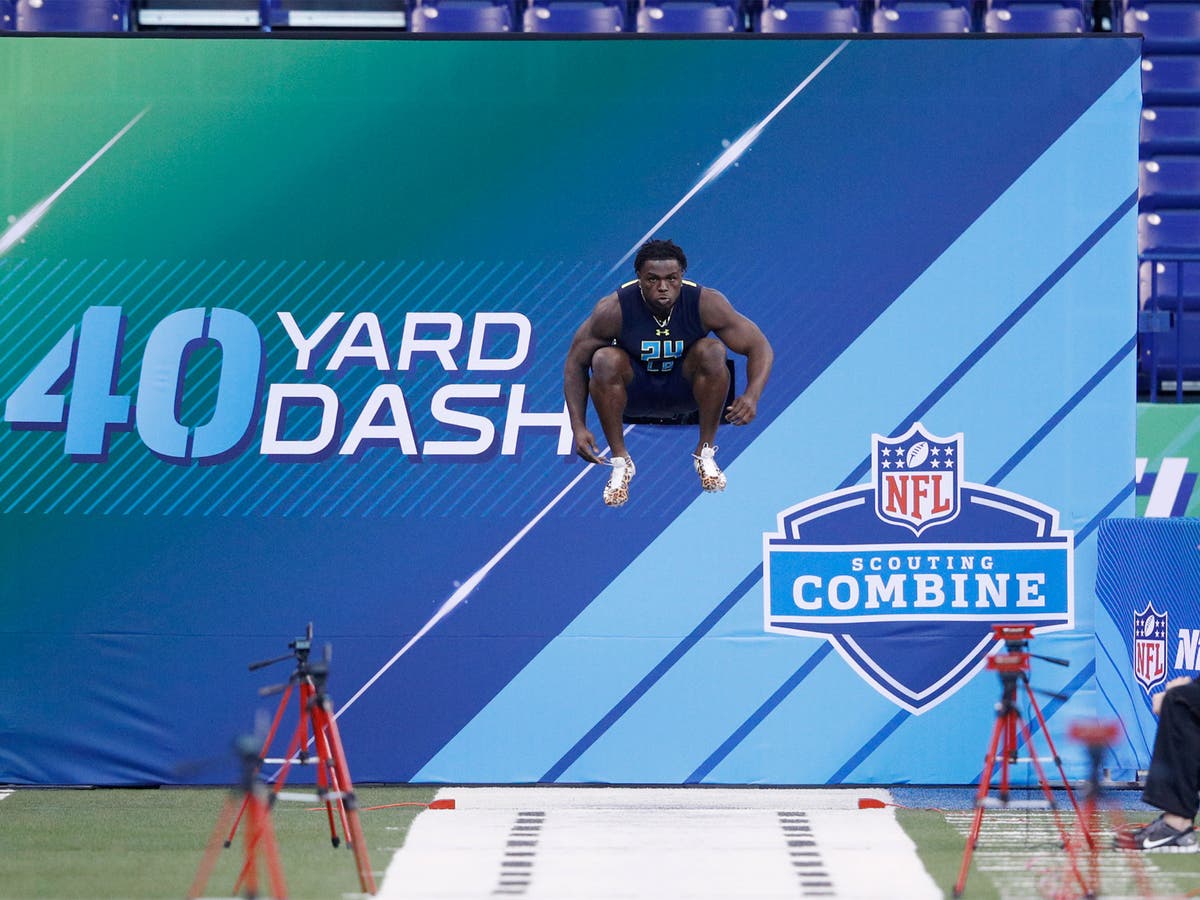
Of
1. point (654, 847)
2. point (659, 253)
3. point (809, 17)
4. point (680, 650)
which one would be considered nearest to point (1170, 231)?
point (809, 17)

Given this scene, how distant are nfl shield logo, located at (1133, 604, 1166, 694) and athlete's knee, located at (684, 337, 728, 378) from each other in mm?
2513

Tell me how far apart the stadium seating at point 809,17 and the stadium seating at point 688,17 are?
8.7 inches

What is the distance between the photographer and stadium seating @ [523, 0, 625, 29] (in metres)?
10.4

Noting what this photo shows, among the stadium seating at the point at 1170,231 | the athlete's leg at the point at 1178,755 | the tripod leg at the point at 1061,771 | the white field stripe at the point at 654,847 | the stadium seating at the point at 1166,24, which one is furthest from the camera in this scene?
the stadium seating at the point at 1166,24

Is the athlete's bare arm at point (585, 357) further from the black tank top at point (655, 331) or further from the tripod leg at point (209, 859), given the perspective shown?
the tripod leg at point (209, 859)

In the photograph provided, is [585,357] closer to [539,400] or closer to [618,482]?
[618,482]

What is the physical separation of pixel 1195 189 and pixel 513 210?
4.61 meters

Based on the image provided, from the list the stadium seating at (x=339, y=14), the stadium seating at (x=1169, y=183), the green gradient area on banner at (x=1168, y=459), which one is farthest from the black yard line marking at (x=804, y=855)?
the stadium seating at (x=339, y=14)

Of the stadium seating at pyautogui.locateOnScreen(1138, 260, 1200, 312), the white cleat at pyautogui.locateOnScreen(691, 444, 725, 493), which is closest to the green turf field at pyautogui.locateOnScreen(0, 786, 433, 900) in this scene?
the white cleat at pyautogui.locateOnScreen(691, 444, 725, 493)

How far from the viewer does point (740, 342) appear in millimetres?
7227

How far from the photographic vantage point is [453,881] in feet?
21.2

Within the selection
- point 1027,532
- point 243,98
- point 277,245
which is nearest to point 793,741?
point 1027,532

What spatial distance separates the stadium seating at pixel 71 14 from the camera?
34.1ft

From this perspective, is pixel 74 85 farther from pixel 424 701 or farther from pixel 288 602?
pixel 424 701
